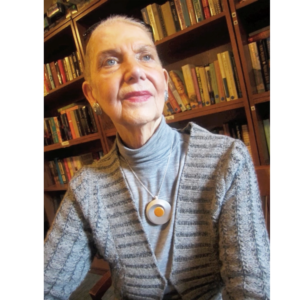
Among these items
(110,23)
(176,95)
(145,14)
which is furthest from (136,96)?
(145,14)

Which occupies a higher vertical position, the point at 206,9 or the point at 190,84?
the point at 206,9

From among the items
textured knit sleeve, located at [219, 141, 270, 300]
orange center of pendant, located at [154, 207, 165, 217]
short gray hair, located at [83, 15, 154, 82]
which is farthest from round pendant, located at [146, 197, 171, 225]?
short gray hair, located at [83, 15, 154, 82]

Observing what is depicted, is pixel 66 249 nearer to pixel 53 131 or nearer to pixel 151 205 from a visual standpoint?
pixel 151 205

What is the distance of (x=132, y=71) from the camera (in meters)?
0.41

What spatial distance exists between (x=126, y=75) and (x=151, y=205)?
261 millimetres

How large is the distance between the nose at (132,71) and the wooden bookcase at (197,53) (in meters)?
0.20

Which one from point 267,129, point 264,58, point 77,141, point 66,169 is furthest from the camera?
point 77,141

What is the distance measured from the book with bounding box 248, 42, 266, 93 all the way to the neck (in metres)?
0.31

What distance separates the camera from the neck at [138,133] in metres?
0.44

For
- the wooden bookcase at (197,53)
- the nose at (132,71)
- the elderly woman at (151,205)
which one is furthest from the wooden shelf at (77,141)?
the nose at (132,71)

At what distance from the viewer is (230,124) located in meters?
0.77

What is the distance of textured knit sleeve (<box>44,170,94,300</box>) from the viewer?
1.51 feet

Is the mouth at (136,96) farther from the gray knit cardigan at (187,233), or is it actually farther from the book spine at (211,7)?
the book spine at (211,7)
